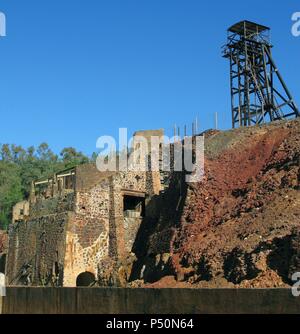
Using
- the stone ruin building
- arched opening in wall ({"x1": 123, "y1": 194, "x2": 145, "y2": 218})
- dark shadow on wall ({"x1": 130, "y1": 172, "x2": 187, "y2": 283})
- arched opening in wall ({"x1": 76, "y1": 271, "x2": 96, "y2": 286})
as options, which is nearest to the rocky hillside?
dark shadow on wall ({"x1": 130, "y1": 172, "x2": 187, "y2": 283})

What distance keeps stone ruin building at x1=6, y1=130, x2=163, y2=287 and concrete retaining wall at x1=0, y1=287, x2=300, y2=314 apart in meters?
12.7

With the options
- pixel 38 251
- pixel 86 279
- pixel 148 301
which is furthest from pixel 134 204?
pixel 148 301

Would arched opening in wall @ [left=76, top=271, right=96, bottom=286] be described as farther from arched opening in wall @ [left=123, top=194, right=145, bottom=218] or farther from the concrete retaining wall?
the concrete retaining wall

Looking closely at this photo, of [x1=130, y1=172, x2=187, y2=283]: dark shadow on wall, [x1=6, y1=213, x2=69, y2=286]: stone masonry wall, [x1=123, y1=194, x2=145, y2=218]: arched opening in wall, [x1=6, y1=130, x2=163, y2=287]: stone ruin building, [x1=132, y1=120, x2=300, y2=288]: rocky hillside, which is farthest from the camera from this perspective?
[x1=123, y1=194, x2=145, y2=218]: arched opening in wall

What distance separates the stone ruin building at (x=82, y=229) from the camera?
27.3m

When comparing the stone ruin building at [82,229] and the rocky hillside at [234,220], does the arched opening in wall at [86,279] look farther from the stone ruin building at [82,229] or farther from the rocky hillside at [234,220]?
the rocky hillside at [234,220]

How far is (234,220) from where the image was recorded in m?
21.5

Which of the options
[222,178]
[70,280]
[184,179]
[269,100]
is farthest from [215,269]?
[269,100]

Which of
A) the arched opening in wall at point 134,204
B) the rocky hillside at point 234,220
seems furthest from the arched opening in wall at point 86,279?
the arched opening in wall at point 134,204

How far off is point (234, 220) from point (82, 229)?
9.64 metres

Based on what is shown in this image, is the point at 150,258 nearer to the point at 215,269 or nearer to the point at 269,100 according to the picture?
the point at 215,269

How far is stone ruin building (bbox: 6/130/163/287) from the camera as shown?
2730 centimetres

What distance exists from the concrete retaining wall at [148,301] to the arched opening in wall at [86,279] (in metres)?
13.7
